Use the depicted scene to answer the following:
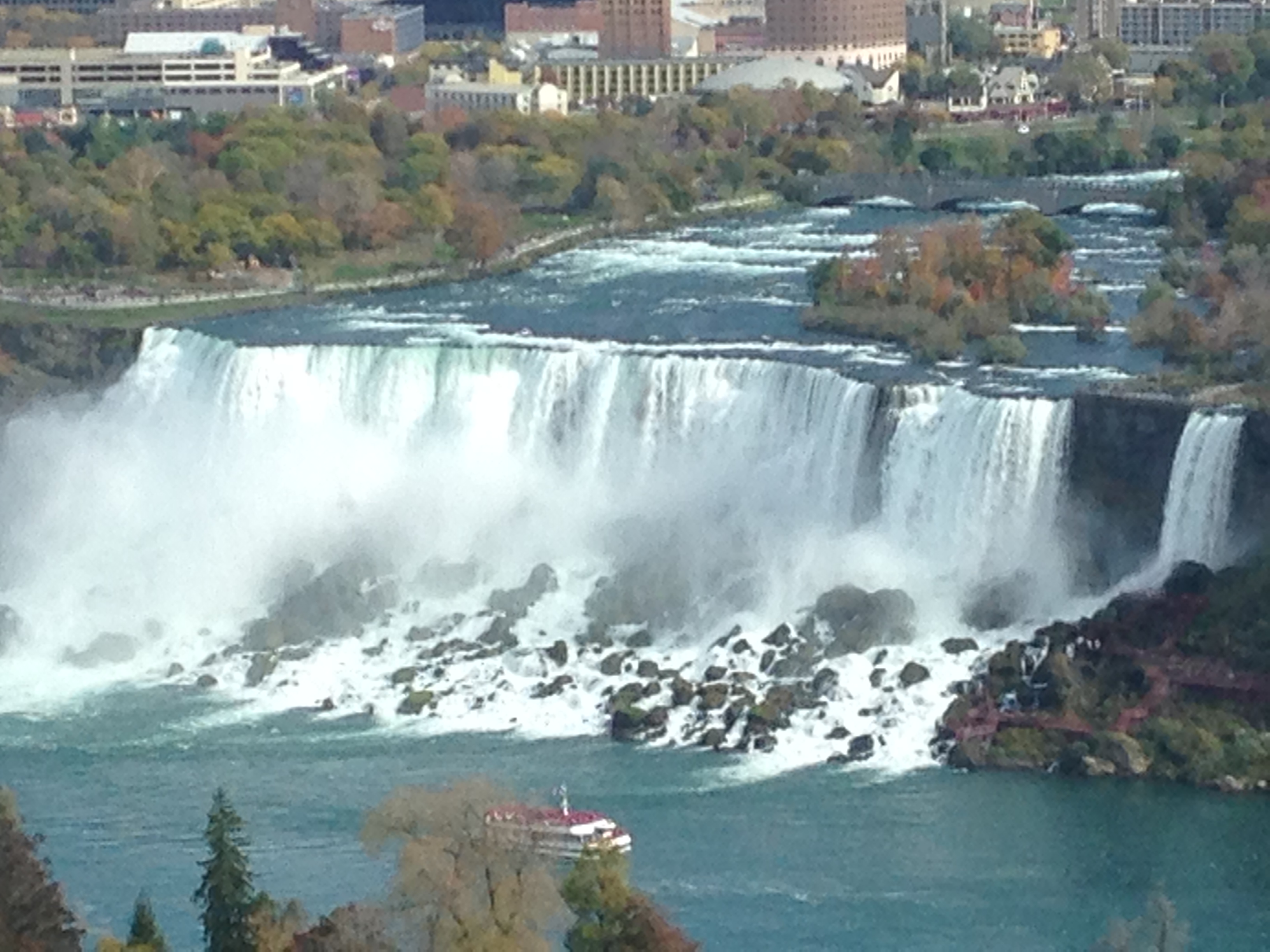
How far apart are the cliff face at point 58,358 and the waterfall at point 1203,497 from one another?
17916mm

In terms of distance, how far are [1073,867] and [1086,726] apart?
154 inches

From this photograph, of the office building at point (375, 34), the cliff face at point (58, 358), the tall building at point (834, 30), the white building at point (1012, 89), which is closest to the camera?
the cliff face at point (58, 358)

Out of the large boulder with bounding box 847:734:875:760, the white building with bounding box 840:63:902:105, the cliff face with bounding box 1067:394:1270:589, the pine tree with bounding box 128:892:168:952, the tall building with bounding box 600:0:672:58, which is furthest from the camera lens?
the tall building with bounding box 600:0:672:58

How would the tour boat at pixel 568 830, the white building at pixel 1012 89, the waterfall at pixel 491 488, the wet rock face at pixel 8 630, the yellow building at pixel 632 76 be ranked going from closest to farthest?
the tour boat at pixel 568 830 < the waterfall at pixel 491 488 < the wet rock face at pixel 8 630 < the white building at pixel 1012 89 < the yellow building at pixel 632 76

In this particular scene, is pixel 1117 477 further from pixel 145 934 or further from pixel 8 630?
pixel 145 934

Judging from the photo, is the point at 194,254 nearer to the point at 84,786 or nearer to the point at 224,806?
the point at 84,786

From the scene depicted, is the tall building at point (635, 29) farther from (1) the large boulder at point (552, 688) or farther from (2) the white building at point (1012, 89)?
(1) the large boulder at point (552, 688)

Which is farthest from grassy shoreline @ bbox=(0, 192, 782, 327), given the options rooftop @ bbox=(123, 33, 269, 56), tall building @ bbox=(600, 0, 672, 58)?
tall building @ bbox=(600, 0, 672, 58)

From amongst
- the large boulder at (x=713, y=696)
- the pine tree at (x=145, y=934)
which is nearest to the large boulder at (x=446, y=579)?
the large boulder at (x=713, y=696)

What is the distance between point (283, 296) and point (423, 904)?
3487 cm

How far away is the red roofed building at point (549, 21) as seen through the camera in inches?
4596

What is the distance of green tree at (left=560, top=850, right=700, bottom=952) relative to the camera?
33344 millimetres

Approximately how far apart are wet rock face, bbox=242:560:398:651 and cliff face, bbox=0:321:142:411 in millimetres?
8841

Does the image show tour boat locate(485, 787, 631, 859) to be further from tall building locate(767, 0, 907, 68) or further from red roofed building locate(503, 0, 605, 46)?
red roofed building locate(503, 0, 605, 46)
